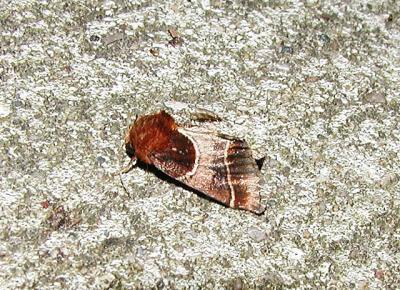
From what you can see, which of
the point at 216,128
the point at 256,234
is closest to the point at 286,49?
the point at 216,128

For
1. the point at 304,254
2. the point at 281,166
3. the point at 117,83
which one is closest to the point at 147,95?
the point at 117,83

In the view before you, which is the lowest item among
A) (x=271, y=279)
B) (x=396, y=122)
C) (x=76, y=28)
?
(x=271, y=279)

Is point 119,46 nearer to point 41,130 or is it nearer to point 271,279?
point 41,130

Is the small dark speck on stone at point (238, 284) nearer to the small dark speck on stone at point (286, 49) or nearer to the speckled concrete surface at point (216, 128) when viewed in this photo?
the speckled concrete surface at point (216, 128)

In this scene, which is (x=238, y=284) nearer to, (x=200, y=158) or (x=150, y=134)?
(x=200, y=158)

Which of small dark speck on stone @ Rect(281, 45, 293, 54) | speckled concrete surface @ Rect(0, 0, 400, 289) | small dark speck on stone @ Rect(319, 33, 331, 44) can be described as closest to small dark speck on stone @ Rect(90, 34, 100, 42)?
speckled concrete surface @ Rect(0, 0, 400, 289)

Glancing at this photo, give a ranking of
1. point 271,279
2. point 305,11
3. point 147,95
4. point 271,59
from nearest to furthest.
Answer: point 271,279, point 147,95, point 271,59, point 305,11
